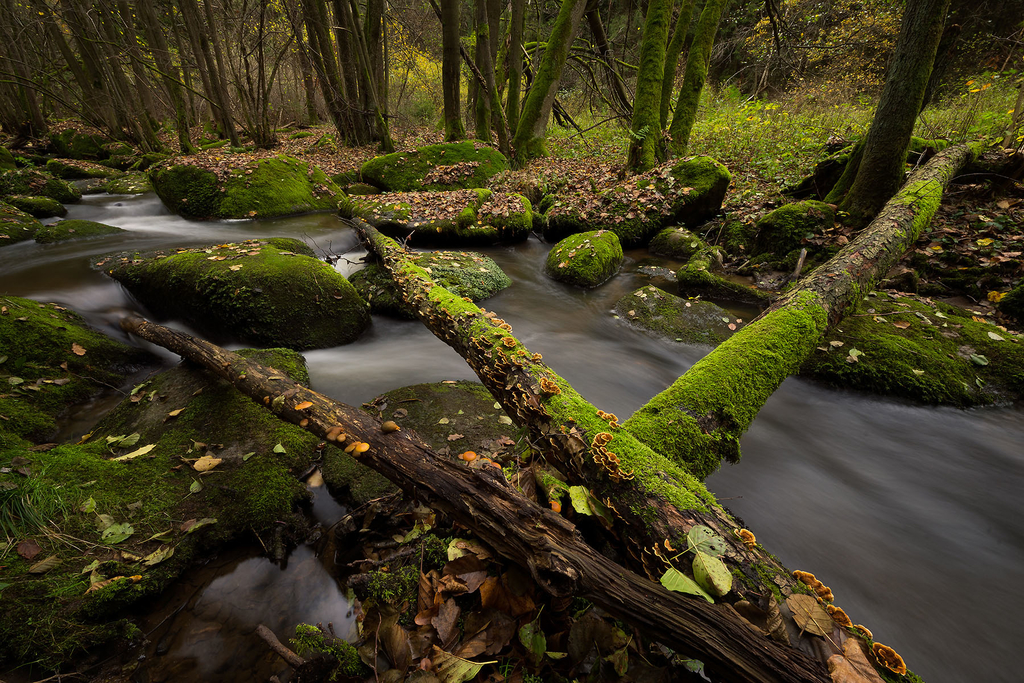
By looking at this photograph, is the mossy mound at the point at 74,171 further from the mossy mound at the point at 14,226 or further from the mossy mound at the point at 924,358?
the mossy mound at the point at 924,358

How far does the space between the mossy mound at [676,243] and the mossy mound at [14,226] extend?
12.0 m

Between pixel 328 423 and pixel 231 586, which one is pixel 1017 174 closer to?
pixel 328 423

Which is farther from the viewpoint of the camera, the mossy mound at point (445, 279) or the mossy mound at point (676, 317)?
the mossy mound at point (445, 279)

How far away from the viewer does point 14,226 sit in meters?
7.60

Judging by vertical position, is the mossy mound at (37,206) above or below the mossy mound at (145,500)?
above

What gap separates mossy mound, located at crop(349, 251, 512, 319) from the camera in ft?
20.6

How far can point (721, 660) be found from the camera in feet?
4.46

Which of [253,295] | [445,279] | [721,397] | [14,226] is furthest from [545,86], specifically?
[14,226]

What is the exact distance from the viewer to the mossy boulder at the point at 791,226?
22.3ft

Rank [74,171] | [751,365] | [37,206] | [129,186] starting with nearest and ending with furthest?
[751,365] < [37,206] < [129,186] < [74,171]

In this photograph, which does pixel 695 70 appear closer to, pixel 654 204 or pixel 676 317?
pixel 654 204

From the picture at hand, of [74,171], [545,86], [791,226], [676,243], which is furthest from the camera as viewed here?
[74,171]

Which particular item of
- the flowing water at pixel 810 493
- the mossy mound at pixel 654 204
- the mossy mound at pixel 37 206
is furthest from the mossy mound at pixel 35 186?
the mossy mound at pixel 654 204

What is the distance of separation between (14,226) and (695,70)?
1463cm
